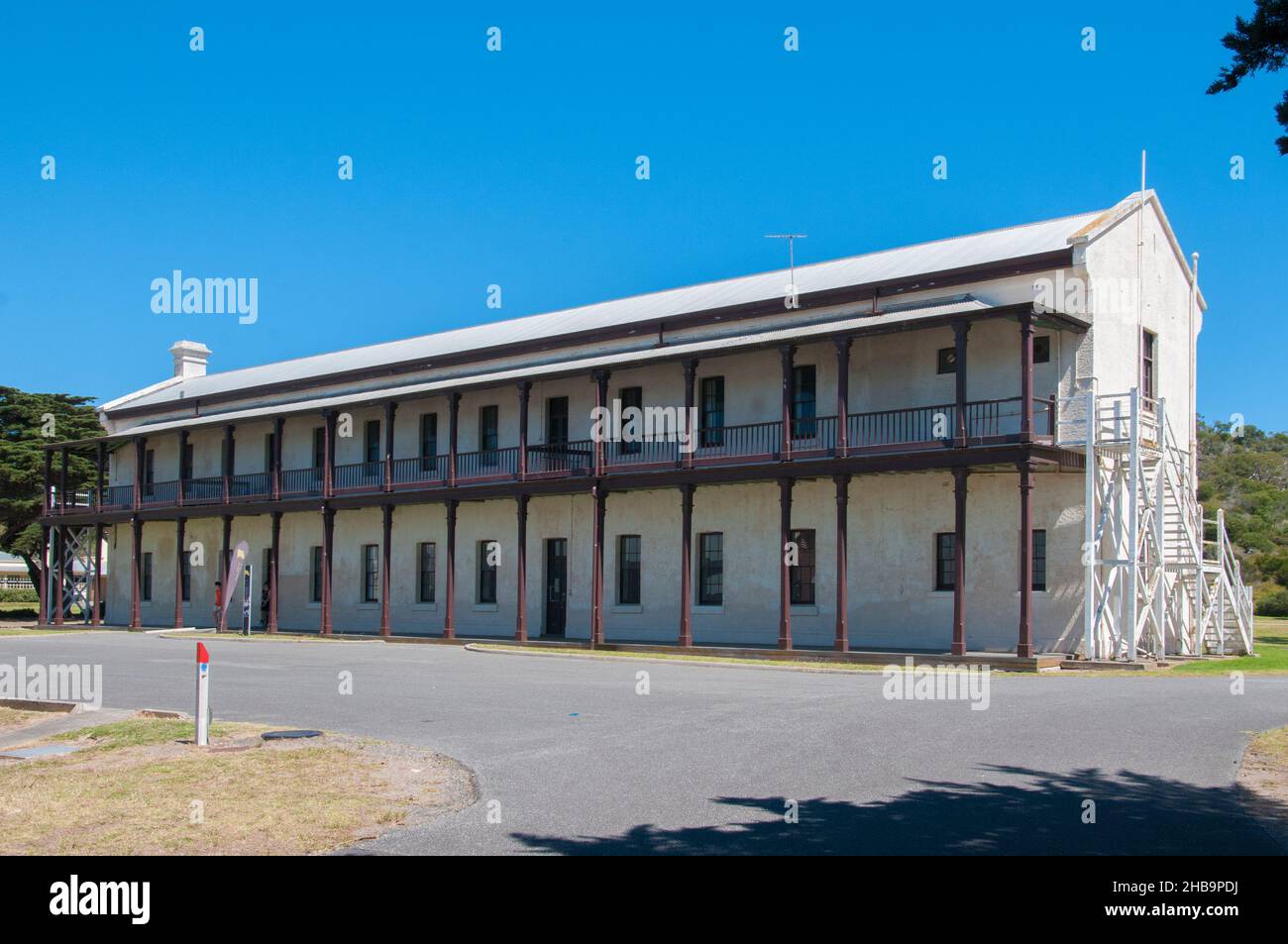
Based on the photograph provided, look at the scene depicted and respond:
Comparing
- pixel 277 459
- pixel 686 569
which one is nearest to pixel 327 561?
pixel 277 459

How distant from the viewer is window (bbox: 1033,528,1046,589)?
81.0 ft

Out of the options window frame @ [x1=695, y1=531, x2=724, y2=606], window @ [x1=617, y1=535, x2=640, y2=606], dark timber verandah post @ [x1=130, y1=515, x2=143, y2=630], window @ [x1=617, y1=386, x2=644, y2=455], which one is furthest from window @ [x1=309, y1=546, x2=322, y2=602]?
window frame @ [x1=695, y1=531, x2=724, y2=606]

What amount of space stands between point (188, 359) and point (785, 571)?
35.4m

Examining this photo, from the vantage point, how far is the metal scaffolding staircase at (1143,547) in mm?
23156

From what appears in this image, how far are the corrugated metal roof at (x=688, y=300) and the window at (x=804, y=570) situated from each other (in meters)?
5.49

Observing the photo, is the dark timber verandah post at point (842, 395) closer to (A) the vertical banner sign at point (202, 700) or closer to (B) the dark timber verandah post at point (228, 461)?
(A) the vertical banner sign at point (202, 700)

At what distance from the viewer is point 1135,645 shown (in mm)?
22156

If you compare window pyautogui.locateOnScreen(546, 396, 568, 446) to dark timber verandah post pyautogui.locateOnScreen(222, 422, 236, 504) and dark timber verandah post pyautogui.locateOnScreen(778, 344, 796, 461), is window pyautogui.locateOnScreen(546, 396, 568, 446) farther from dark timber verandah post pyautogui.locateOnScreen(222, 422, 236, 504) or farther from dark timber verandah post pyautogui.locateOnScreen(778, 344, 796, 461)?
dark timber verandah post pyautogui.locateOnScreen(222, 422, 236, 504)

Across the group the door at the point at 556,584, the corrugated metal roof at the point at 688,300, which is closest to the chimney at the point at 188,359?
the corrugated metal roof at the point at 688,300

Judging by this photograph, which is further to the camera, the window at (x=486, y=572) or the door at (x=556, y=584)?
the window at (x=486, y=572)

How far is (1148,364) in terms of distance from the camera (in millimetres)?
26922

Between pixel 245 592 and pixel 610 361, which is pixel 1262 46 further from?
pixel 245 592

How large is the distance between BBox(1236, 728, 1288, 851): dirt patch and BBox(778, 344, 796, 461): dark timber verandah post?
14.5 meters

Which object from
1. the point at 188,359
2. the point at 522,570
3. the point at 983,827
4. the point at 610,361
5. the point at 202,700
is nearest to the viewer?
the point at 983,827
